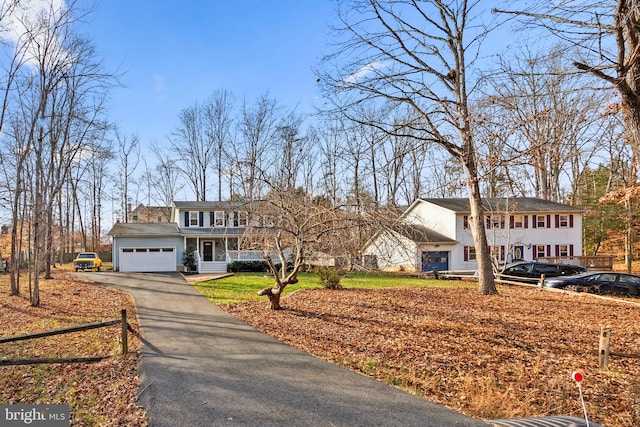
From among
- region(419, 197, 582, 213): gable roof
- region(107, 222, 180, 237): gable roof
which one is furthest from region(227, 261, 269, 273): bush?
region(419, 197, 582, 213): gable roof

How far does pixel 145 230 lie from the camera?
29422 millimetres

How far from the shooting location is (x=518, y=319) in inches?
447

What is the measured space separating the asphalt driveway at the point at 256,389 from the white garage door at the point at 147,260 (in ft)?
65.4

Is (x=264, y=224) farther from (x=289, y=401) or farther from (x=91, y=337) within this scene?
(x=289, y=401)

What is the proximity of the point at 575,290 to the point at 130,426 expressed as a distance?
19108mm

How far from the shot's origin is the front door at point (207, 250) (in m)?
30.1

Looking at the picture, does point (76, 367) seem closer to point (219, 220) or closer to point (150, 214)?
point (219, 220)

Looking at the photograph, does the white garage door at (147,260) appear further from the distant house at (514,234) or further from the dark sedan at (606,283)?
the dark sedan at (606,283)

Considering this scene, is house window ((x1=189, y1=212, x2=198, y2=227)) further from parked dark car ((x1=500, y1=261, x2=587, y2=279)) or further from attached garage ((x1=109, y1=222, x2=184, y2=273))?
parked dark car ((x1=500, y1=261, x2=587, y2=279))

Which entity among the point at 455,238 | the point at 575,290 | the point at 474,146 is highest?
the point at 474,146

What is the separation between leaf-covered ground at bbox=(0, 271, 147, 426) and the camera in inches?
216

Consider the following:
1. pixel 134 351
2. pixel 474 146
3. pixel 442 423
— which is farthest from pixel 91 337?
pixel 474 146

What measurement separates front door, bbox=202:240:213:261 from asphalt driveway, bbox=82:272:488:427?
20.7m

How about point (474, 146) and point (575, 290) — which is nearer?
point (474, 146)
